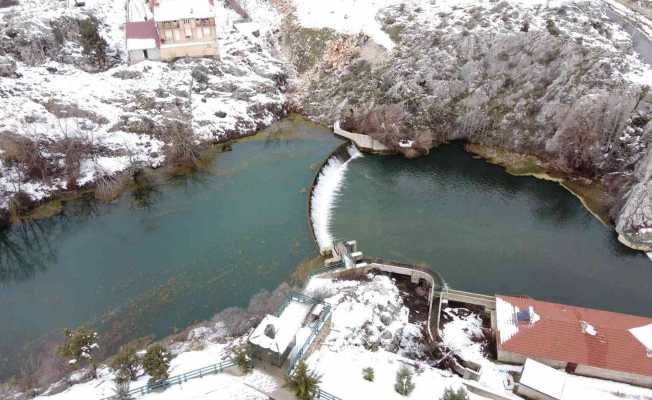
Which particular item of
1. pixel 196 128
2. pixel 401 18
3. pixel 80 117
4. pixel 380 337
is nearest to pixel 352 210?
pixel 380 337

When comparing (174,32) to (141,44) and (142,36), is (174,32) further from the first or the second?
(141,44)

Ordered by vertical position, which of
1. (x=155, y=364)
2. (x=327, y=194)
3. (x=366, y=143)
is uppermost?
(x=366, y=143)

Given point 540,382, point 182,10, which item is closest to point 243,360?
point 540,382

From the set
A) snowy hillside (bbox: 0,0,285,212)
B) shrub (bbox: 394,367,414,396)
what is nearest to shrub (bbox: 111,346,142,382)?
shrub (bbox: 394,367,414,396)

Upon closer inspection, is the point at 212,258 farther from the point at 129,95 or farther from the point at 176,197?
the point at 129,95

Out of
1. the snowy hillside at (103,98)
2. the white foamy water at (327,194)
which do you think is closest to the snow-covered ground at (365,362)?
the white foamy water at (327,194)

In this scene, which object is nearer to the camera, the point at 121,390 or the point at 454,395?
the point at 454,395
